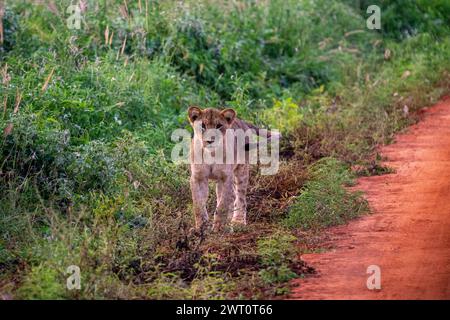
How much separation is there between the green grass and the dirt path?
11.3 inches

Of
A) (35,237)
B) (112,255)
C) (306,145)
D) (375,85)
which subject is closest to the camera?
(112,255)

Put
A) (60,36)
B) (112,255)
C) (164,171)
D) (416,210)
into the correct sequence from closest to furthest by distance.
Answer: (112,255) < (416,210) < (164,171) < (60,36)

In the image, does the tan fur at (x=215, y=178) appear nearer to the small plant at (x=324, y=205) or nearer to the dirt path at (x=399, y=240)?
the small plant at (x=324, y=205)

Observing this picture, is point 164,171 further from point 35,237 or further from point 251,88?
point 251,88

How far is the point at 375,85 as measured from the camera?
49.7ft

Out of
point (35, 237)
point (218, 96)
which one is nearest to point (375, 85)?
point (218, 96)

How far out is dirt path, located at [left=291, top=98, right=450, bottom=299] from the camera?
22.6 feet

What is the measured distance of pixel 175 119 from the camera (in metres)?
12.3

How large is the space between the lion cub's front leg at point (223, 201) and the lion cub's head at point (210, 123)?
1.30 ft

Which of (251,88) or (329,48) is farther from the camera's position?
(329,48)

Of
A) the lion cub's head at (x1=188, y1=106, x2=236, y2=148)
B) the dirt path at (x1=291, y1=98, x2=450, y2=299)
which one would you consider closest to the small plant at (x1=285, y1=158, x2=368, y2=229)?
the dirt path at (x1=291, y1=98, x2=450, y2=299)

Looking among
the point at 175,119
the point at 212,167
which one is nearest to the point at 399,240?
the point at 212,167

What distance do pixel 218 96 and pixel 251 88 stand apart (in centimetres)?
84
